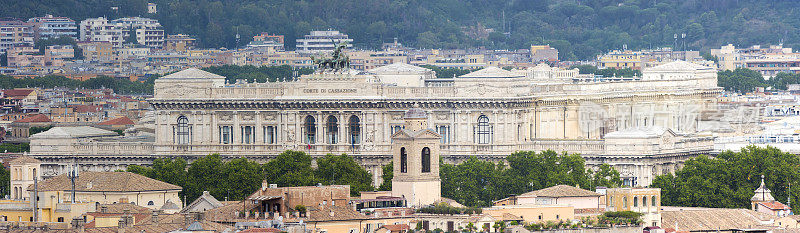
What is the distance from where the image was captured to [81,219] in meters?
94.9

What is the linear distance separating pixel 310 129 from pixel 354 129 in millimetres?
2449

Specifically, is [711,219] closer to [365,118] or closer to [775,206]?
[775,206]

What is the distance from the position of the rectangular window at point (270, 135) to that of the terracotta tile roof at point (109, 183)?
2802cm

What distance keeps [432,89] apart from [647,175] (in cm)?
1340

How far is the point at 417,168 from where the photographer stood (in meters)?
97.0

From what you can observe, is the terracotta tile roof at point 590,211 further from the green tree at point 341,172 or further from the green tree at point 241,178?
the green tree at point 241,178

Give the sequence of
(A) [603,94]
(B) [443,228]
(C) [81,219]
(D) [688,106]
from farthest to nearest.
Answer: (D) [688,106] < (A) [603,94] < (C) [81,219] < (B) [443,228]

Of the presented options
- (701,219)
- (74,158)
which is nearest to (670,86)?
(74,158)

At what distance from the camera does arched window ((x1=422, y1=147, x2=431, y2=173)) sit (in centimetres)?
9762

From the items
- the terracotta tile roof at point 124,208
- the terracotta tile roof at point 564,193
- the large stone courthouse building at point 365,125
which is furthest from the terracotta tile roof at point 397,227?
the large stone courthouse building at point 365,125

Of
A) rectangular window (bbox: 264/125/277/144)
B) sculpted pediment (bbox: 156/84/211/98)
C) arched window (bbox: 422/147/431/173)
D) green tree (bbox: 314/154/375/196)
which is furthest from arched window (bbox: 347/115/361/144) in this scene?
arched window (bbox: 422/147/431/173)

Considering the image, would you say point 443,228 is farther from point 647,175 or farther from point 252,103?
point 252,103

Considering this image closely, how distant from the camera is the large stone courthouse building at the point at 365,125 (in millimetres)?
137225

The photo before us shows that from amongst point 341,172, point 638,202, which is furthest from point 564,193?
point 341,172
